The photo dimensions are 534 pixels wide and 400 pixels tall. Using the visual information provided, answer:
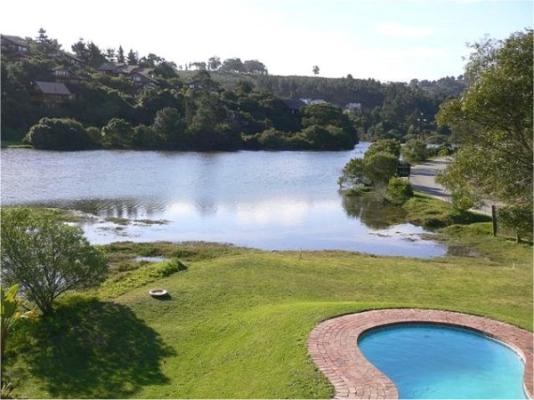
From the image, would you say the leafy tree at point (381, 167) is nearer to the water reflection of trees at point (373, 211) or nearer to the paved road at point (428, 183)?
the water reflection of trees at point (373, 211)

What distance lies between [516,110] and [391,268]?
43.7ft

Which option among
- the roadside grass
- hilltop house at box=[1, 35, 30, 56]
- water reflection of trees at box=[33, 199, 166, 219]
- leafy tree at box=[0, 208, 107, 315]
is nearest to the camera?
leafy tree at box=[0, 208, 107, 315]

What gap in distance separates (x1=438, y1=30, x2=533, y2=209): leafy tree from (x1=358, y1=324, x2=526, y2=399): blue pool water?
3742mm

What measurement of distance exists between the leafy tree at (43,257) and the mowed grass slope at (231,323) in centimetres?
85

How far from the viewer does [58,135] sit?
82.2 meters

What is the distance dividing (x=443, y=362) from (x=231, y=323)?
5.91 m

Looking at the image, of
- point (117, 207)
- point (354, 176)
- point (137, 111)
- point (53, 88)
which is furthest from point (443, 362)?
point (53, 88)

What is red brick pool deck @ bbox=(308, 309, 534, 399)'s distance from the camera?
1090 centimetres

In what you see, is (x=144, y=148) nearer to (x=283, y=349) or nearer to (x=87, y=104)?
(x=87, y=104)

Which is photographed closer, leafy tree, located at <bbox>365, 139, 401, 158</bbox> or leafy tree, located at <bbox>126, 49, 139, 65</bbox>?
leafy tree, located at <bbox>365, 139, 401, 158</bbox>

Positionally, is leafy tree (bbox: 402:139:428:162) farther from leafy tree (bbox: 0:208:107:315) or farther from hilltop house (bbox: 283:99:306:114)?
leafy tree (bbox: 0:208:107:315)

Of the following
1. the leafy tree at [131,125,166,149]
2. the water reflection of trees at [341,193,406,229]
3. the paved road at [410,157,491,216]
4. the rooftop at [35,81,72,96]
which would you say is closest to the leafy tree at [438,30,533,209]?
the paved road at [410,157,491,216]

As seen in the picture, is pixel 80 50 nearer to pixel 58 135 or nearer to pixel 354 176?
pixel 58 135

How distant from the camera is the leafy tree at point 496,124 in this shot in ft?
39.8
